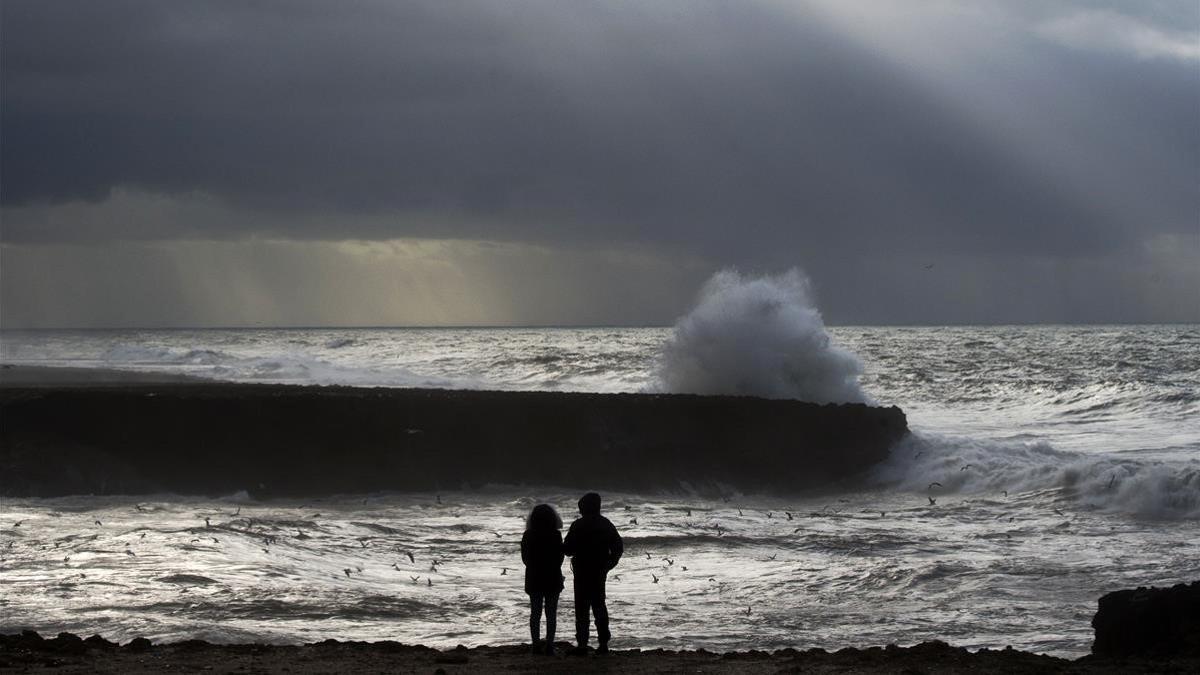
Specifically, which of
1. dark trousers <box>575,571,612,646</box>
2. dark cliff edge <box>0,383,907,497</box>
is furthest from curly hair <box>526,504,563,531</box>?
dark cliff edge <box>0,383,907,497</box>

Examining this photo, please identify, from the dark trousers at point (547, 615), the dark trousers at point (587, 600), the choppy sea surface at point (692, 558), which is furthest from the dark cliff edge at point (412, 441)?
the dark trousers at point (587, 600)

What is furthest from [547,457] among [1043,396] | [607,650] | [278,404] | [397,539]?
[1043,396]

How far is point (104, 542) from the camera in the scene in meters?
13.1

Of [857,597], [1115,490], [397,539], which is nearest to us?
[857,597]

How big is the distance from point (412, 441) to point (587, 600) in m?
11.5

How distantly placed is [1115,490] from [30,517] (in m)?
13.0

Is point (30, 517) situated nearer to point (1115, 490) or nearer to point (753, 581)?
point (753, 581)

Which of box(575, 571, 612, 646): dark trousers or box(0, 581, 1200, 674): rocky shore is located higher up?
box(575, 571, 612, 646): dark trousers

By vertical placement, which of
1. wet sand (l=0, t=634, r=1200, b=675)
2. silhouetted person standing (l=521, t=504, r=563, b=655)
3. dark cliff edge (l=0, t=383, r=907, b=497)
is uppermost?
dark cliff edge (l=0, t=383, r=907, b=497)

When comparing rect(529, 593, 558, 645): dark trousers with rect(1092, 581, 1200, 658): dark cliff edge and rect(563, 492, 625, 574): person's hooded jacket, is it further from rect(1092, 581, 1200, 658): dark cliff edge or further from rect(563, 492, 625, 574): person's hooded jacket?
rect(1092, 581, 1200, 658): dark cliff edge

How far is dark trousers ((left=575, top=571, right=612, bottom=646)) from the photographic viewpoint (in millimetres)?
8328

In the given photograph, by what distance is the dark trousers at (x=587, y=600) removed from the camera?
8328mm

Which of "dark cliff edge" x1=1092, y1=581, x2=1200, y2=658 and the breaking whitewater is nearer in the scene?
"dark cliff edge" x1=1092, y1=581, x2=1200, y2=658

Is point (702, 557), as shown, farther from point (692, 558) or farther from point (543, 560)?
point (543, 560)
